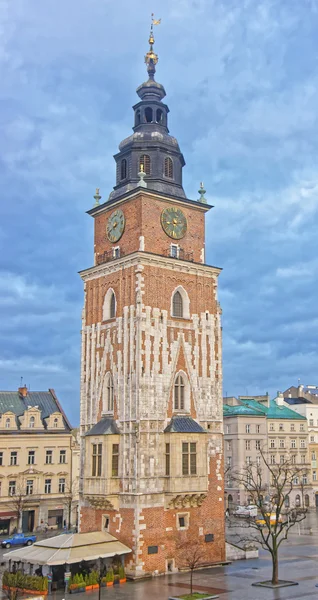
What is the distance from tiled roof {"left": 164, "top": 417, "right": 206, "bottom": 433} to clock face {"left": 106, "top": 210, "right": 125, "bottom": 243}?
44.2 ft

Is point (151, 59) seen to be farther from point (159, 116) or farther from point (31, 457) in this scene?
point (31, 457)

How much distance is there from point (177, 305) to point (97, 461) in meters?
11.9

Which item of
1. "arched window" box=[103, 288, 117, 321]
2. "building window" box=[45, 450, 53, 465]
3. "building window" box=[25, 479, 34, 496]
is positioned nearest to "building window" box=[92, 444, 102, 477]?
"arched window" box=[103, 288, 117, 321]

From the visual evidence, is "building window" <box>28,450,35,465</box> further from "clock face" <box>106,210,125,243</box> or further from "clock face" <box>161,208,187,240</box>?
"clock face" <box>161,208,187,240</box>

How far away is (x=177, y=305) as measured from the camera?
46.4m

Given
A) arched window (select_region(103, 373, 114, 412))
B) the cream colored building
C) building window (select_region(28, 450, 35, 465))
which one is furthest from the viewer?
building window (select_region(28, 450, 35, 465))

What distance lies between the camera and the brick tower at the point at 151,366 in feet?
137

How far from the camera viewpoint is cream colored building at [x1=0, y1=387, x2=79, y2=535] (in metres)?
65.0

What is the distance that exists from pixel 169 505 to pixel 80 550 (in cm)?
693

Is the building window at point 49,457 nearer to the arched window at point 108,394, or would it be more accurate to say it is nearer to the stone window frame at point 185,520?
the arched window at point 108,394

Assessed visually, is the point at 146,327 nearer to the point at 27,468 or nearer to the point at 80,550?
the point at 80,550

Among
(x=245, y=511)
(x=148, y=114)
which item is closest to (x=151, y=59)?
(x=148, y=114)

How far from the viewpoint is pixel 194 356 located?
46.0 metres

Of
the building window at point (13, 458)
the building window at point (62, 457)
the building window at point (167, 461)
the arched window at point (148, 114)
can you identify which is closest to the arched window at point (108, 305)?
the building window at point (167, 461)
